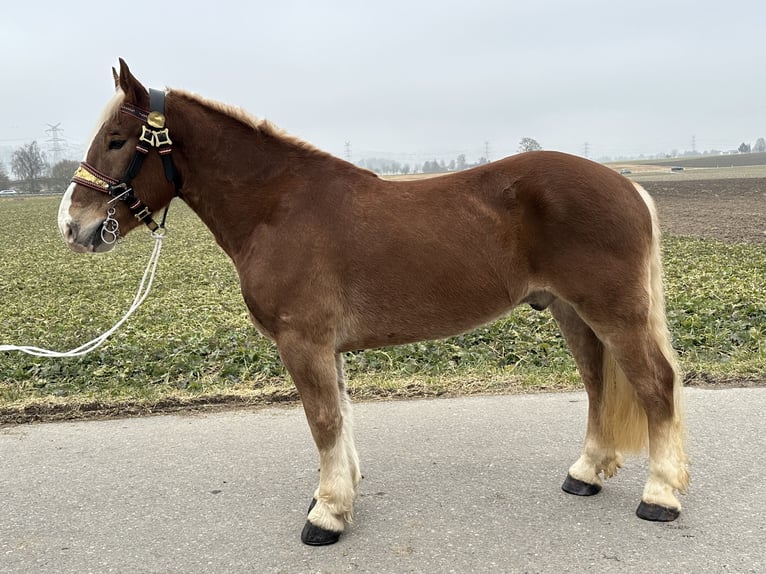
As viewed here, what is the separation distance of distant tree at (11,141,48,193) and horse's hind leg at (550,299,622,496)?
9103cm

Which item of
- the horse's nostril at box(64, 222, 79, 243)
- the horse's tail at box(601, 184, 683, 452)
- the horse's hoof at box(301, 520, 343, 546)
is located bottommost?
the horse's hoof at box(301, 520, 343, 546)

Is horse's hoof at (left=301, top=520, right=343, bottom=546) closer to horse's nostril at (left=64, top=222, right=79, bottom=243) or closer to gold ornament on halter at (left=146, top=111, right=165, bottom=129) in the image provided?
horse's nostril at (left=64, top=222, right=79, bottom=243)

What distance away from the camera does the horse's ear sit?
2.82m

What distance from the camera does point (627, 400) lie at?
3248mm

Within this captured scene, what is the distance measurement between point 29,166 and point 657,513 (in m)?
96.9

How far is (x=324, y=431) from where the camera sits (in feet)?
9.70

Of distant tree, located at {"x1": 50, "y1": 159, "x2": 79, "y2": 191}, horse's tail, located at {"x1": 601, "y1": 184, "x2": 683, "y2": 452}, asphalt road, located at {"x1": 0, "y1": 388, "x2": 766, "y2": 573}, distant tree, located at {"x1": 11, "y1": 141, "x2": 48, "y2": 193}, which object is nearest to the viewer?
asphalt road, located at {"x1": 0, "y1": 388, "x2": 766, "y2": 573}

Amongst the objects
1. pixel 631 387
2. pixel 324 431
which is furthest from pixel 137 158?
pixel 631 387

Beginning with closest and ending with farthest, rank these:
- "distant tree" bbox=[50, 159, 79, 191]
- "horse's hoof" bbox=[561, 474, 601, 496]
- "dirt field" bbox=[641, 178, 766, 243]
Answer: "horse's hoof" bbox=[561, 474, 601, 496] < "dirt field" bbox=[641, 178, 766, 243] < "distant tree" bbox=[50, 159, 79, 191]

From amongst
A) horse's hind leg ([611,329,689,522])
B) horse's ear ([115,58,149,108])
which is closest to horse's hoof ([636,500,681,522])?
horse's hind leg ([611,329,689,522])

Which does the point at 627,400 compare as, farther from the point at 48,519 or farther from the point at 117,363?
the point at 117,363

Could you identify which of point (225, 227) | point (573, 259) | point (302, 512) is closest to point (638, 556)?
point (573, 259)

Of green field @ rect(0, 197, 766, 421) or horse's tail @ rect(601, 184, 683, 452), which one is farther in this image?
green field @ rect(0, 197, 766, 421)

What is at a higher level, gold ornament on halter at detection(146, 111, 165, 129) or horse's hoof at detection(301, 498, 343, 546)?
gold ornament on halter at detection(146, 111, 165, 129)
